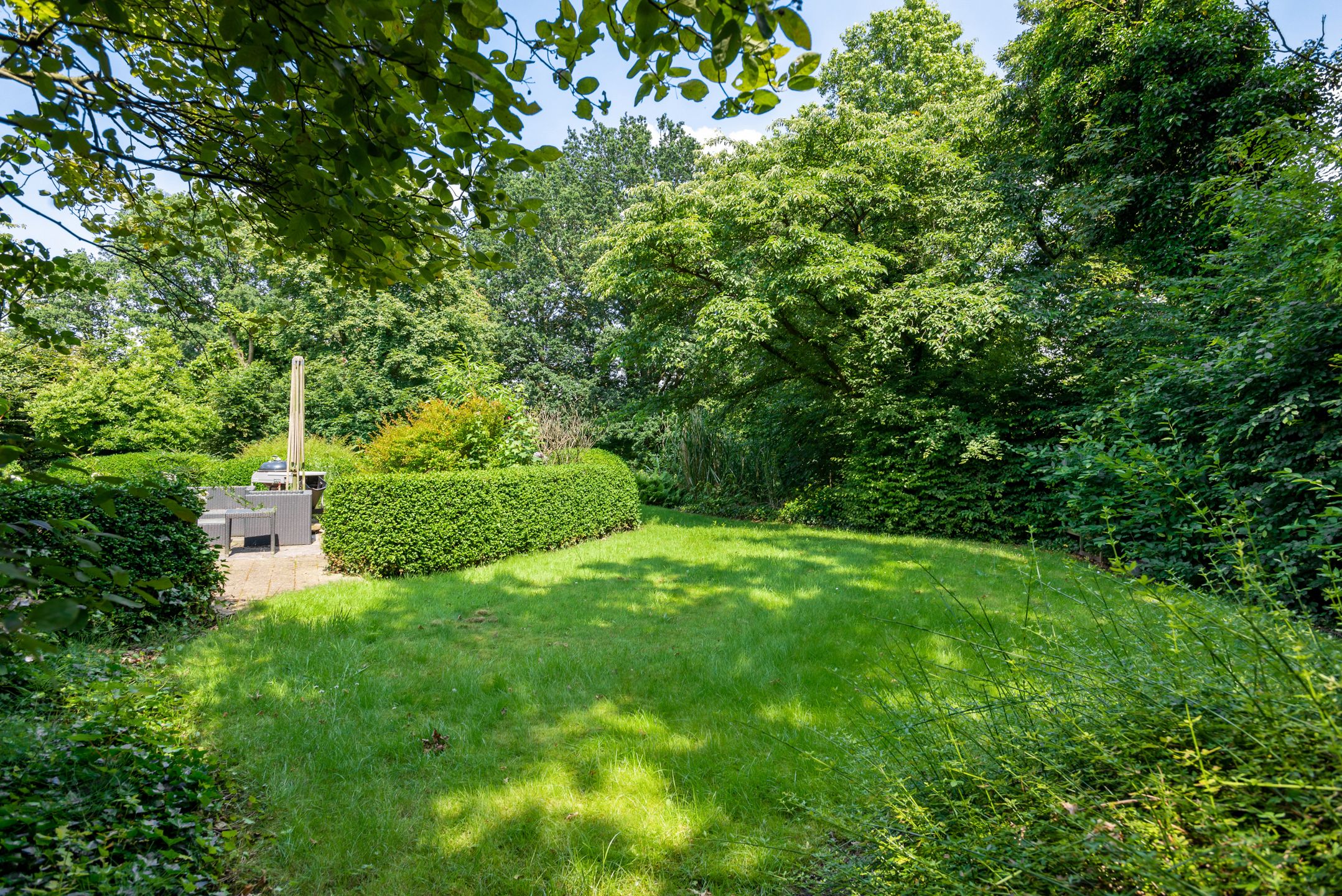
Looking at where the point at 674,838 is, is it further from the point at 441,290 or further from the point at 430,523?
the point at 441,290

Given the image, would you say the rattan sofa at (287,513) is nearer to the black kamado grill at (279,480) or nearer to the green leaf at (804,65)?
the black kamado grill at (279,480)

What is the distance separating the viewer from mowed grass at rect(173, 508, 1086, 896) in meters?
2.35

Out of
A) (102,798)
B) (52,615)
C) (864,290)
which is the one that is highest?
(864,290)

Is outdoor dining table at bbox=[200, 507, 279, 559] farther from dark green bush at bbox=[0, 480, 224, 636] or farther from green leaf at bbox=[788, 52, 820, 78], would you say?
green leaf at bbox=[788, 52, 820, 78]

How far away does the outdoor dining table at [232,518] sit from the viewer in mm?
7645

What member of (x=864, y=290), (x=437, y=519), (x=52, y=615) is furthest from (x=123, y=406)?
(x=52, y=615)

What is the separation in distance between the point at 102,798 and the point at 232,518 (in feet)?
21.9

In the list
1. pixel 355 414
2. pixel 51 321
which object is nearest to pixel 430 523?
pixel 355 414

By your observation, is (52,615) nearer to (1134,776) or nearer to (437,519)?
(1134,776)

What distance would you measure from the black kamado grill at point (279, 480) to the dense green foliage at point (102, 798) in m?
6.80

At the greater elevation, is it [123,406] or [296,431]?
[123,406]

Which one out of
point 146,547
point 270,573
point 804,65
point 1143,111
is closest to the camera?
point 804,65

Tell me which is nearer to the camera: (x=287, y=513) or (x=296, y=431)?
(x=287, y=513)

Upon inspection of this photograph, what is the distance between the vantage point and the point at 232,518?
25.3 feet
